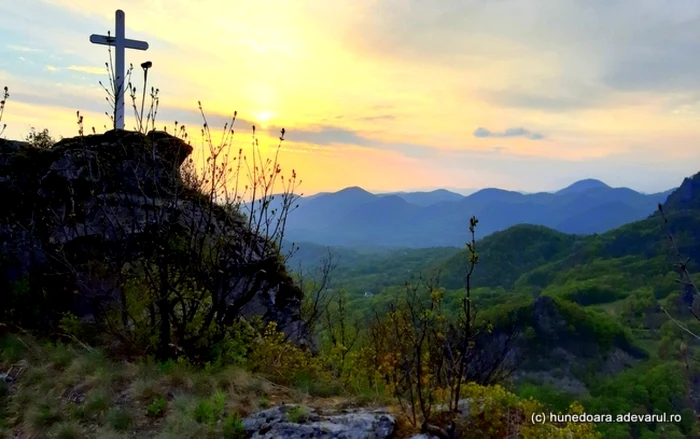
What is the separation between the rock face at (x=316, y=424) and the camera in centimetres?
501

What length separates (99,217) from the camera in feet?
28.8

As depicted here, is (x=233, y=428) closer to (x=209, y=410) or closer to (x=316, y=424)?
(x=209, y=410)

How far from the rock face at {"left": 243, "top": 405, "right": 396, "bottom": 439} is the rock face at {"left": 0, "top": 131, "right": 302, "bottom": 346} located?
109 inches

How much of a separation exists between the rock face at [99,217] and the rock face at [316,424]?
276 cm

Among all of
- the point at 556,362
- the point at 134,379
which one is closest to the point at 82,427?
the point at 134,379

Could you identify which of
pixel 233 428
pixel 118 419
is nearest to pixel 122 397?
pixel 118 419

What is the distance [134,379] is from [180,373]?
2.01ft

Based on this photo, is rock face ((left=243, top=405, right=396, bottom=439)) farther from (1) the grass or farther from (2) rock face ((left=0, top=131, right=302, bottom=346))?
(2) rock face ((left=0, top=131, right=302, bottom=346))

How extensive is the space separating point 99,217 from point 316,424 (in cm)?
609

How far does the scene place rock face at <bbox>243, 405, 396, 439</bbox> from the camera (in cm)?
501

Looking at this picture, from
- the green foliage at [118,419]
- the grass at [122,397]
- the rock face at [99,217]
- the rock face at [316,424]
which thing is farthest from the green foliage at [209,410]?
the rock face at [99,217]

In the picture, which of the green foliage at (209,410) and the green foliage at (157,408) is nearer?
the green foliage at (209,410)

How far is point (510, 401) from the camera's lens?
5.27m

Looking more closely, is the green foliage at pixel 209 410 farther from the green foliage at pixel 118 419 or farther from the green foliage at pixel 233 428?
the green foliage at pixel 118 419
